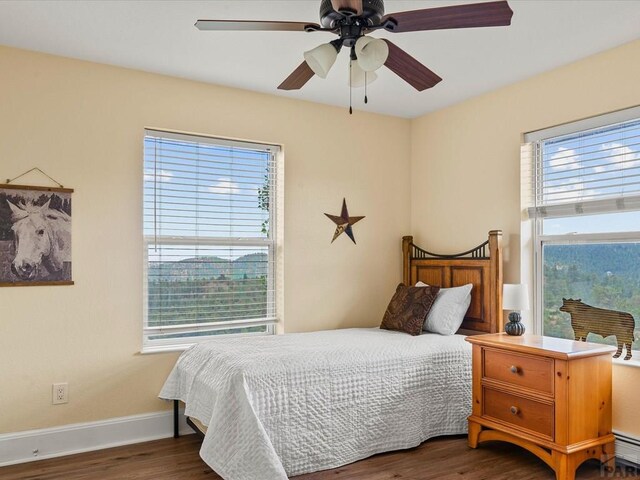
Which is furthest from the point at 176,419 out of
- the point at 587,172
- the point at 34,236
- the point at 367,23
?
the point at 587,172

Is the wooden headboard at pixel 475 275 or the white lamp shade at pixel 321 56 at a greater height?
the white lamp shade at pixel 321 56

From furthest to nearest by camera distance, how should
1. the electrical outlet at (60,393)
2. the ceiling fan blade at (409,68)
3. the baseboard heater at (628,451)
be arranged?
the electrical outlet at (60,393) → the baseboard heater at (628,451) → the ceiling fan blade at (409,68)

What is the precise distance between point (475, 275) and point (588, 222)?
90 centimetres

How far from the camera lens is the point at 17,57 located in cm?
321

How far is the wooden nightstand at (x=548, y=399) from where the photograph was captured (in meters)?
2.82

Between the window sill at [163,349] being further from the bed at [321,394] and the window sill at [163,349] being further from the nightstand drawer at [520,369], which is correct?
the nightstand drawer at [520,369]

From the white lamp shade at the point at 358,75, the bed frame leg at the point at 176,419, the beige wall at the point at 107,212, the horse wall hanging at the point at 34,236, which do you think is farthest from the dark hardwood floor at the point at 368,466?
the white lamp shade at the point at 358,75

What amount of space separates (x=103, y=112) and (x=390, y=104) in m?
2.20

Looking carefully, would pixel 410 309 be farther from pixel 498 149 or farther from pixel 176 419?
pixel 176 419

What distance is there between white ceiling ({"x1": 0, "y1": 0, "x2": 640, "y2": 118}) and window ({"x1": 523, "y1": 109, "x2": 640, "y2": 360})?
0.53 m

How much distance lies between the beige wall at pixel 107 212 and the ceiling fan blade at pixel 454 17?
80.9 inches

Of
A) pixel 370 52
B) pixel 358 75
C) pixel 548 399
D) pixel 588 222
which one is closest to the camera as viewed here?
pixel 370 52

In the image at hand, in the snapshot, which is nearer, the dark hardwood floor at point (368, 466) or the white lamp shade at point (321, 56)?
the white lamp shade at point (321, 56)

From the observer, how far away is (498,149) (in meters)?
3.96
